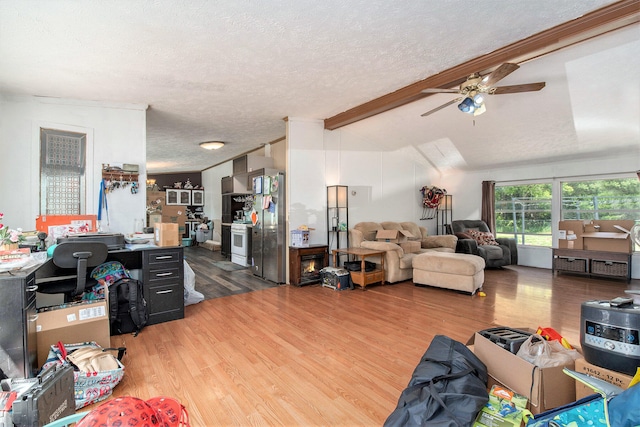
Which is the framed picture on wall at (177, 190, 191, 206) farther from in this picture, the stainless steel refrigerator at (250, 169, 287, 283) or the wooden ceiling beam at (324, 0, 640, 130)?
the wooden ceiling beam at (324, 0, 640, 130)

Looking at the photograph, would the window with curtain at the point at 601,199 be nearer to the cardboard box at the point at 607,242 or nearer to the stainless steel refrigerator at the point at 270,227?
the cardboard box at the point at 607,242

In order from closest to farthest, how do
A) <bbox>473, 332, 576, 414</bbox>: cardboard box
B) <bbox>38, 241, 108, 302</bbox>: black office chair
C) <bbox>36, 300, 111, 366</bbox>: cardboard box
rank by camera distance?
<bbox>473, 332, 576, 414</bbox>: cardboard box < <bbox>36, 300, 111, 366</bbox>: cardboard box < <bbox>38, 241, 108, 302</bbox>: black office chair

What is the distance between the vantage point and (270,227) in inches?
202

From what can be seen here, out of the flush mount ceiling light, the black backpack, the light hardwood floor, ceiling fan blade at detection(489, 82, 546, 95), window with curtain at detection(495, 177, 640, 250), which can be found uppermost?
the flush mount ceiling light

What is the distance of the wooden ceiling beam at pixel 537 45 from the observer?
7.68ft

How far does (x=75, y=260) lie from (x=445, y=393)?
9.63 feet

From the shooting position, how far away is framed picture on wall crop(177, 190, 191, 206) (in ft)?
33.8

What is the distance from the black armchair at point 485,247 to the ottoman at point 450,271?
1417mm

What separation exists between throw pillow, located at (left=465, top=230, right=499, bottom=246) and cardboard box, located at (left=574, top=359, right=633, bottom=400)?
5.17m

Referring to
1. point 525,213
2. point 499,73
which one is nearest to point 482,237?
point 525,213

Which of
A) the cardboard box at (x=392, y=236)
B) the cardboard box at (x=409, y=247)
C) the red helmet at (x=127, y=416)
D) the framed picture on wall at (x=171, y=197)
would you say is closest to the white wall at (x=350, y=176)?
the cardboard box at (x=392, y=236)

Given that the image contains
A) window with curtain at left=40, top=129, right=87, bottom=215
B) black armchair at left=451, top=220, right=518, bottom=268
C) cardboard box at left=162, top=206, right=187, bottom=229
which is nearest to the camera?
window with curtain at left=40, top=129, right=87, bottom=215

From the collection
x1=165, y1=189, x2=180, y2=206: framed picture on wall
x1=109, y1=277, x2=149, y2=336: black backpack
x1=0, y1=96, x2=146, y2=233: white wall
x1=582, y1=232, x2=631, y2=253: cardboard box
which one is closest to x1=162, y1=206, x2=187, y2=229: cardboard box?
x1=165, y1=189, x2=180, y2=206: framed picture on wall

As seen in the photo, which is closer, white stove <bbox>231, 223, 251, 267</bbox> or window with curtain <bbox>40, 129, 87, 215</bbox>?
window with curtain <bbox>40, 129, 87, 215</bbox>
